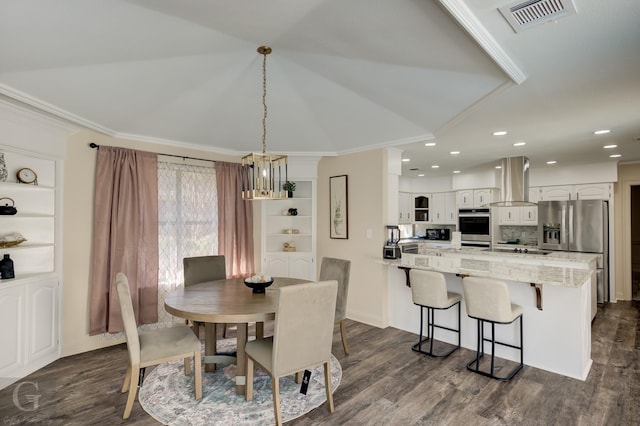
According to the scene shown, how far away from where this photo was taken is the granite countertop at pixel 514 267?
3.12 m

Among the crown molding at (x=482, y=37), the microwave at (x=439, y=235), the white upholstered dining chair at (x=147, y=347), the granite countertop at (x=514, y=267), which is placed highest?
the crown molding at (x=482, y=37)

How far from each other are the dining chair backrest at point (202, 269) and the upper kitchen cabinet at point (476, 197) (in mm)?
5361

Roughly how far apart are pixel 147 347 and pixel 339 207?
10.5 ft

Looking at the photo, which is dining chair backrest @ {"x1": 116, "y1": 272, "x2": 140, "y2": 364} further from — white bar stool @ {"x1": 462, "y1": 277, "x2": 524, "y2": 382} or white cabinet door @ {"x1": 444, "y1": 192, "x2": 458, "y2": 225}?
white cabinet door @ {"x1": 444, "y1": 192, "x2": 458, "y2": 225}

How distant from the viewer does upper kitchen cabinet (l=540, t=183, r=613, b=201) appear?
19.2ft

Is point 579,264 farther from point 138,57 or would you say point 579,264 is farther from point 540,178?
point 138,57

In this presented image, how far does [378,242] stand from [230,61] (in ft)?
9.46

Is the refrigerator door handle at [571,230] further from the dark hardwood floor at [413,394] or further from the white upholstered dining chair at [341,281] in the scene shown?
the white upholstered dining chair at [341,281]

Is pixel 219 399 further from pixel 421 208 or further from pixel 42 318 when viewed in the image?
pixel 421 208

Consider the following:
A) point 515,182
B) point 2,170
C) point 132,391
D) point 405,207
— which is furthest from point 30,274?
point 405,207

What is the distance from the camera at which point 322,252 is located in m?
5.34

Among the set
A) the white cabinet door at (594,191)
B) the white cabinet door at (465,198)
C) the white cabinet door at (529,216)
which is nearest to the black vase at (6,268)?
the white cabinet door at (465,198)

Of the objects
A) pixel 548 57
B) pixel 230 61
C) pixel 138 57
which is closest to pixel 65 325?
pixel 138 57

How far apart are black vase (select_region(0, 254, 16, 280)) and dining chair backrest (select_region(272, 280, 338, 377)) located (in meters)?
2.62
